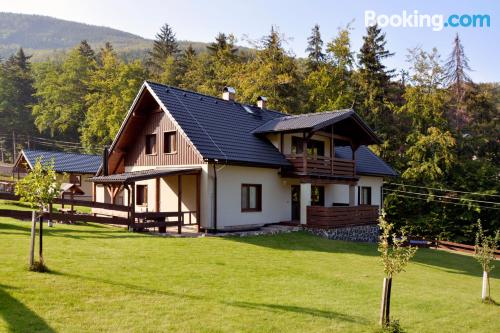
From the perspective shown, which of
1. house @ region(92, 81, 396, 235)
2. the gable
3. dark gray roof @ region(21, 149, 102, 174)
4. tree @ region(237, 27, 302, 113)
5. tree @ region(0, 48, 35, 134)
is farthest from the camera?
tree @ region(0, 48, 35, 134)

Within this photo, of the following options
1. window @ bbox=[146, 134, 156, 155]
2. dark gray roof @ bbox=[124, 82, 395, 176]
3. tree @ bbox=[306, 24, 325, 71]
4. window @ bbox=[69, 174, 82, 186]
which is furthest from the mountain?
window @ bbox=[146, 134, 156, 155]

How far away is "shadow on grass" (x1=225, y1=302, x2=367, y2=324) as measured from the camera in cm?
802

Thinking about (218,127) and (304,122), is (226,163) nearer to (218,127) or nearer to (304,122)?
(218,127)

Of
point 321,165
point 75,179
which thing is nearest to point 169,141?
point 321,165

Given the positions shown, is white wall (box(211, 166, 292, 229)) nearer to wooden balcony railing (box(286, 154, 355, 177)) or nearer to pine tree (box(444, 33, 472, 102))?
wooden balcony railing (box(286, 154, 355, 177))

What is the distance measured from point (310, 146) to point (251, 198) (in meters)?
5.82

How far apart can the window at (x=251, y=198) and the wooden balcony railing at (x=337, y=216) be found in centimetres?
249

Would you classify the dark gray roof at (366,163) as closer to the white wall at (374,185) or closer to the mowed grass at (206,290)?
the white wall at (374,185)

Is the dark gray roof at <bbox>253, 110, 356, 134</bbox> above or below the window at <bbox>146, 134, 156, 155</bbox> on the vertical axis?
above

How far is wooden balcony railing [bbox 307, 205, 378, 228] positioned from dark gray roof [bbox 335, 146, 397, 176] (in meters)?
3.68

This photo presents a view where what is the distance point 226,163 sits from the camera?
18.4m

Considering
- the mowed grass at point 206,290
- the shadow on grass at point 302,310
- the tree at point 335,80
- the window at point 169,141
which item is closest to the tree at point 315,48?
the tree at point 335,80

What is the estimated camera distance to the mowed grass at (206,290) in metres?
7.12

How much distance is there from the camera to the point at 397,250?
7758mm
